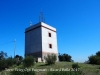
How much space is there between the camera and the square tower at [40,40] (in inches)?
1030

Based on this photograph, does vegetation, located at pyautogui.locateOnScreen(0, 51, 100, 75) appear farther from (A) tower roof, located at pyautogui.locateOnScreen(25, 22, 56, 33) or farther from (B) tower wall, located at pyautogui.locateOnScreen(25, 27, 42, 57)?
(A) tower roof, located at pyautogui.locateOnScreen(25, 22, 56, 33)

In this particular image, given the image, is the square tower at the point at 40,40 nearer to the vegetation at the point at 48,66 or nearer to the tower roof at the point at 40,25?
the tower roof at the point at 40,25

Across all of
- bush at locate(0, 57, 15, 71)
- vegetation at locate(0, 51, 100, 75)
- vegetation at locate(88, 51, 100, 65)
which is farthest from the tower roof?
vegetation at locate(88, 51, 100, 65)

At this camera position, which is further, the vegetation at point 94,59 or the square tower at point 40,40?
the square tower at point 40,40

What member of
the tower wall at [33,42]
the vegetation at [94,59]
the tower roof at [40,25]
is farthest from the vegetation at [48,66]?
the tower roof at [40,25]

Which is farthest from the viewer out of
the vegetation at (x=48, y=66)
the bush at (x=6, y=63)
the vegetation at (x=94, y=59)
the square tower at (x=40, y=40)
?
the square tower at (x=40, y=40)

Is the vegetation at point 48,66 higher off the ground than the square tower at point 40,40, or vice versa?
the square tower at point 40,40

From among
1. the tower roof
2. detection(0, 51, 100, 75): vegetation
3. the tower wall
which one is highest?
the tower roof

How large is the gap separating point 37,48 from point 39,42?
4.12 feet

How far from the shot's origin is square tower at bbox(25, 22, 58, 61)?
2617cm

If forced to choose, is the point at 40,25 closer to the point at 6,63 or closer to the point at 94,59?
the point at 6,63

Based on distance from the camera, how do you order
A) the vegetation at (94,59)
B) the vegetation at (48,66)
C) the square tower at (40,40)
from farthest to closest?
1. the square tower at (40,40)
2. the vegetation at (94,59)
3. the vegetation at (48,66)

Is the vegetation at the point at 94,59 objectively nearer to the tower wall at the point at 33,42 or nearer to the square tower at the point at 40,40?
the square tower at the point at 40,40

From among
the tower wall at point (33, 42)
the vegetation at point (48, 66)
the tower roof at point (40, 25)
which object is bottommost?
the vegetation at point (48, 66)
